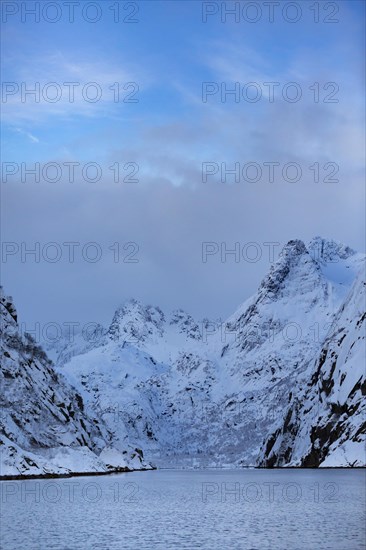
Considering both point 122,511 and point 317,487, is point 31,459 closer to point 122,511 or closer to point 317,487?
point 317,487

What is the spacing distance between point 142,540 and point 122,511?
3222 cm

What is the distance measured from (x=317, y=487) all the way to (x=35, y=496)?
54.2 metres

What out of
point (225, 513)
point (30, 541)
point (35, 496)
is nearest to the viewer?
point (30, 541)

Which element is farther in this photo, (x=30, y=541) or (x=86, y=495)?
(x=86, y=495)

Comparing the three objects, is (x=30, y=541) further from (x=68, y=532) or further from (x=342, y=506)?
(x=342, y=506)

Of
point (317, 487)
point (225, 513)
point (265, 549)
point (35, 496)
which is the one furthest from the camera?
point (317, 487)

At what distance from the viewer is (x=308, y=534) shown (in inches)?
2832

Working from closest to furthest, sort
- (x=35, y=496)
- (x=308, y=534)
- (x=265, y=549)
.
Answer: (x=265, y=549) → (x=308, y=534) → (x=35, y=496)

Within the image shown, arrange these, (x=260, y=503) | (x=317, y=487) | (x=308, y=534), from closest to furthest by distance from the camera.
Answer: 1. (x=308, y=534)
2. (x=260, y=503)
3. (x=317, y=487)

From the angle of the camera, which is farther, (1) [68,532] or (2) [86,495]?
(2) [86,495]

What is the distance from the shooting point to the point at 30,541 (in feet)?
221

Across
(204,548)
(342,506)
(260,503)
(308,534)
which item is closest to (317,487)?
(260,503)

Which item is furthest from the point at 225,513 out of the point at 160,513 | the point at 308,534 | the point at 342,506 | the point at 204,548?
the point at 204,548

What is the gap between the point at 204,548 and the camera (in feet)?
208
